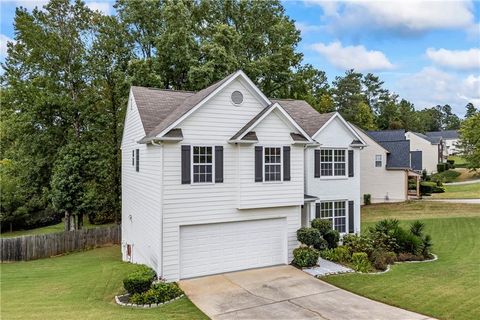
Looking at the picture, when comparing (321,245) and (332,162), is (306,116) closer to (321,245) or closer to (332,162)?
(332,162)

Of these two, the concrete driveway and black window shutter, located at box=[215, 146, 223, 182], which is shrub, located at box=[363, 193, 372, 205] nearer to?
the concrete driveway

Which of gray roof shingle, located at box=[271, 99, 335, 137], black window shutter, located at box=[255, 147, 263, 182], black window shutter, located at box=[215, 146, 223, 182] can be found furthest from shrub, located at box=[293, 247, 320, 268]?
gray roof shingle, located at box=[271, 99, 335, 137]

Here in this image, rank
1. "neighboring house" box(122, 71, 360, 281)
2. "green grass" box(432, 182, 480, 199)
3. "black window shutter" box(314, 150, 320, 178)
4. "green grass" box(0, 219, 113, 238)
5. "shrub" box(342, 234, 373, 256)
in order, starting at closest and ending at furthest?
"neighboring house" box(122, 71, 360, 281) → "shrub" box(342, 234, 373, 256) → "black window shutter" box(314, 150, 320, 178) → "green grass" box(0, 219, 113, 238) → "green grass" box(432, 182, 480, 199)

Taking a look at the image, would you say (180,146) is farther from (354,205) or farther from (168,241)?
(354,205)

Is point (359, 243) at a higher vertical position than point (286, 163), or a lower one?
lower

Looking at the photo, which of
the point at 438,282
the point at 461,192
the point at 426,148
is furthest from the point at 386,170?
the point at 426,148

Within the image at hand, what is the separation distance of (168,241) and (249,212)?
3387mm

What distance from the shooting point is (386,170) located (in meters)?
34.0

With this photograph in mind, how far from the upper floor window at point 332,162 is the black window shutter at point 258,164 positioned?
4.67m

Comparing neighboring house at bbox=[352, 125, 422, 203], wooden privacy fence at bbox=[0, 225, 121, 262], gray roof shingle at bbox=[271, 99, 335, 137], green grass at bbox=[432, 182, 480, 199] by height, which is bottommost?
wooden privacy fence at bbox=[0, 225, 121, 262]

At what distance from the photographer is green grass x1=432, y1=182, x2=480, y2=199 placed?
3547 cm

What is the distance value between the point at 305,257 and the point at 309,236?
0.90m

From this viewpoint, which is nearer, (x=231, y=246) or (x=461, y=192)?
(x=231, y=246)

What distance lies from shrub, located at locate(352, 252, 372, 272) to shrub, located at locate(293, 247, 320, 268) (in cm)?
149
